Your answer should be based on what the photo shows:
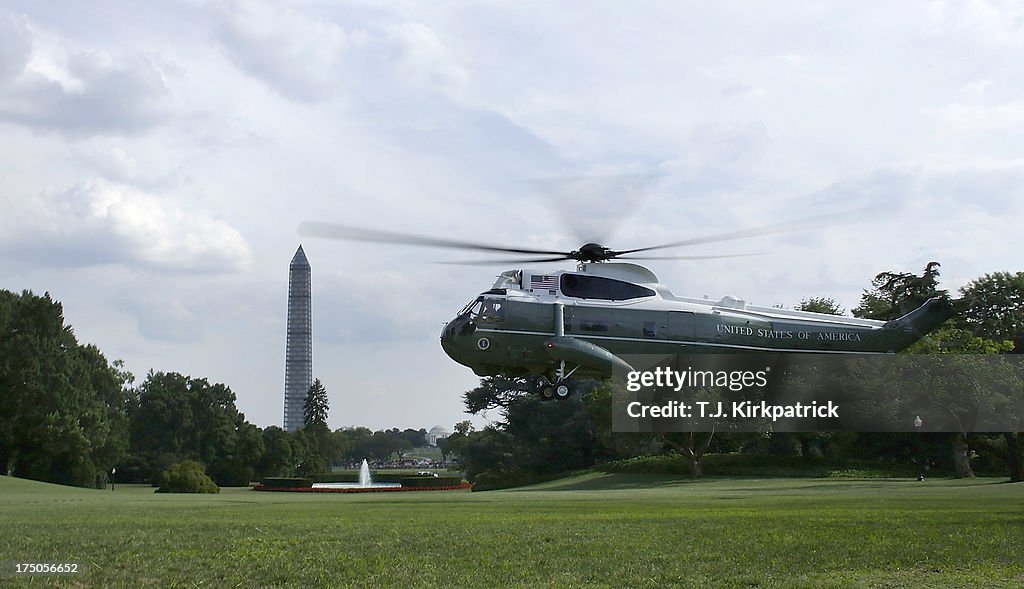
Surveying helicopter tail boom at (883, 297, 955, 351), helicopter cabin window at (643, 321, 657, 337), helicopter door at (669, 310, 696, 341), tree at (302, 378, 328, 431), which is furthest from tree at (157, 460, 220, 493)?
tree at (302, 378, 328, 431)

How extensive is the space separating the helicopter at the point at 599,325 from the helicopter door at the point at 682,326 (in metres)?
0.03

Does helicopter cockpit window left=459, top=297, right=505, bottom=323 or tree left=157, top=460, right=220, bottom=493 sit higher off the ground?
helicopter cockpit window left=459, top=297, right=505, bottom=323

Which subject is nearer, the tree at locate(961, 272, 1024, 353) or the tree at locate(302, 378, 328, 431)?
A: the tree at locate(961, 272, 1024, 353)

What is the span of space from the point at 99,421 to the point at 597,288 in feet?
174

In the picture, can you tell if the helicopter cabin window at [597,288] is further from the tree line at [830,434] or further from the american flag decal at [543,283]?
the tree line at [830,434]

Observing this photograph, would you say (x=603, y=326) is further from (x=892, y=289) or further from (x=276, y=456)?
(x=276, y=456)

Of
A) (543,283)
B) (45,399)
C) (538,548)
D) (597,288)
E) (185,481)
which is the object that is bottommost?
(185,481)

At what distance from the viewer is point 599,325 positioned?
3297cm

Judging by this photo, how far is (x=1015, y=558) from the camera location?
1513 cm

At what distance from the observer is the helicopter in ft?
107

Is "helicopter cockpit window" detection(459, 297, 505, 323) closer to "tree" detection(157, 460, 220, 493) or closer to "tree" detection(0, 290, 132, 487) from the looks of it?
"tree" detection(157, 460, 220, 493)

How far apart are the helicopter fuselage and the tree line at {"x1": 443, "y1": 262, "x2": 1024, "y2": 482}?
20.7 ft

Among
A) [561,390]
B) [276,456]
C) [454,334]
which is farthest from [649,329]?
[276,456]

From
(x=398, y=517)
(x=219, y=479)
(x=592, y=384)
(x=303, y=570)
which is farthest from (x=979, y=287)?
(x=219, y=479)
